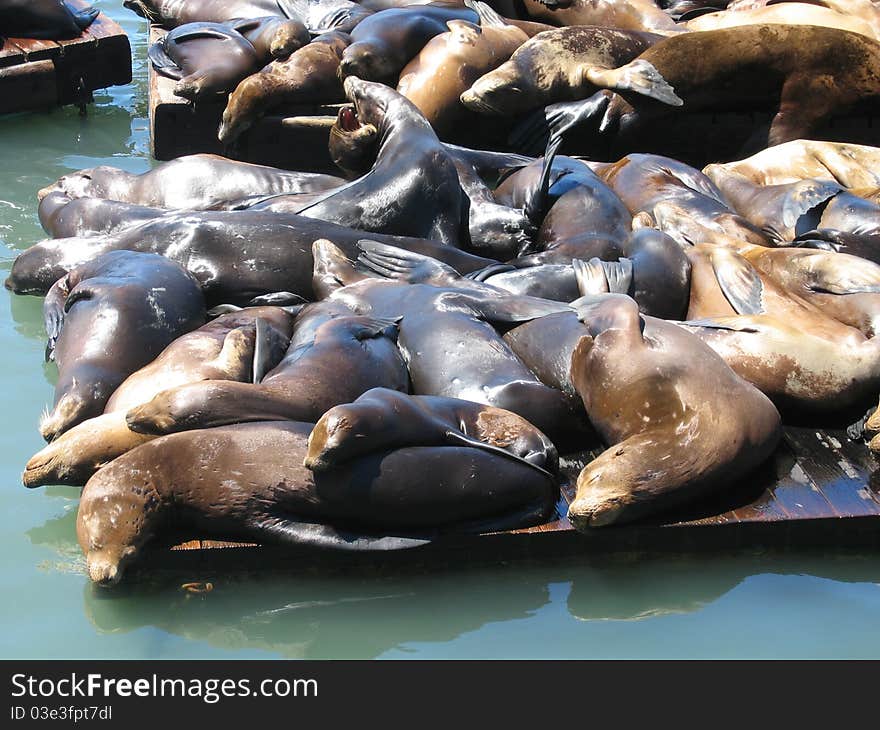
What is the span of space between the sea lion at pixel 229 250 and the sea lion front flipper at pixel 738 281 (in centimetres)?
109

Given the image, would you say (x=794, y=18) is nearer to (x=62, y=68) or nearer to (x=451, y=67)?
(x=451, y=67)

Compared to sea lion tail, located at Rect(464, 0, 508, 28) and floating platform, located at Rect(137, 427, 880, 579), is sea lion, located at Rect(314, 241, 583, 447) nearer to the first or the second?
floating platform, located at Rect(137, 427, 880, 579)

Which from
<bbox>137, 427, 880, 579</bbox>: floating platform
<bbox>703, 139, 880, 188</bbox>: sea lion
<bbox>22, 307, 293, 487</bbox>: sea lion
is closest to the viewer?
<bbox>137, 427, 880, 579</bbox>: floating platform

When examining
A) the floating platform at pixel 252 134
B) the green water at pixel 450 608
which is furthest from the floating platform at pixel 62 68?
the green water at pixel 450 608

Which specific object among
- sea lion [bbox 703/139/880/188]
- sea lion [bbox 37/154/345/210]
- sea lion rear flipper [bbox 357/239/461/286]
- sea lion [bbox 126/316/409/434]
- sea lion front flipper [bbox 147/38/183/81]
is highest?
sea lion [bbox 126/316/409/434]

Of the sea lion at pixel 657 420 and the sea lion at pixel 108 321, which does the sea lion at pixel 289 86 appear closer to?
the sea lion at pixel 108 321

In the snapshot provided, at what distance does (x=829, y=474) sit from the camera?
4625 mm

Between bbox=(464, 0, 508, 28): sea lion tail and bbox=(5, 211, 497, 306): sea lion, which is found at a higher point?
bbox=(464, 0, 508, 28): sea lion tail

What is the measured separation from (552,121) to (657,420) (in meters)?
3.91

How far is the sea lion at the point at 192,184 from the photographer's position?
6613 millimetres

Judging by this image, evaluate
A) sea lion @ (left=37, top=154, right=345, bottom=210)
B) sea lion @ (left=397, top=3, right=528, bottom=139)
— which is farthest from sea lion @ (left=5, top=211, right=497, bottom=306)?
sea lion @ (left=397, top=3, right=528, bottom=139)

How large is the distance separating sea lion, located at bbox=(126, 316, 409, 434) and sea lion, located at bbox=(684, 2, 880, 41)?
4.83 m

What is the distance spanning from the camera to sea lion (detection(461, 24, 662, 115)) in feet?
25.1

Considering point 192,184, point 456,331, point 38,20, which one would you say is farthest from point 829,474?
point 38,20
